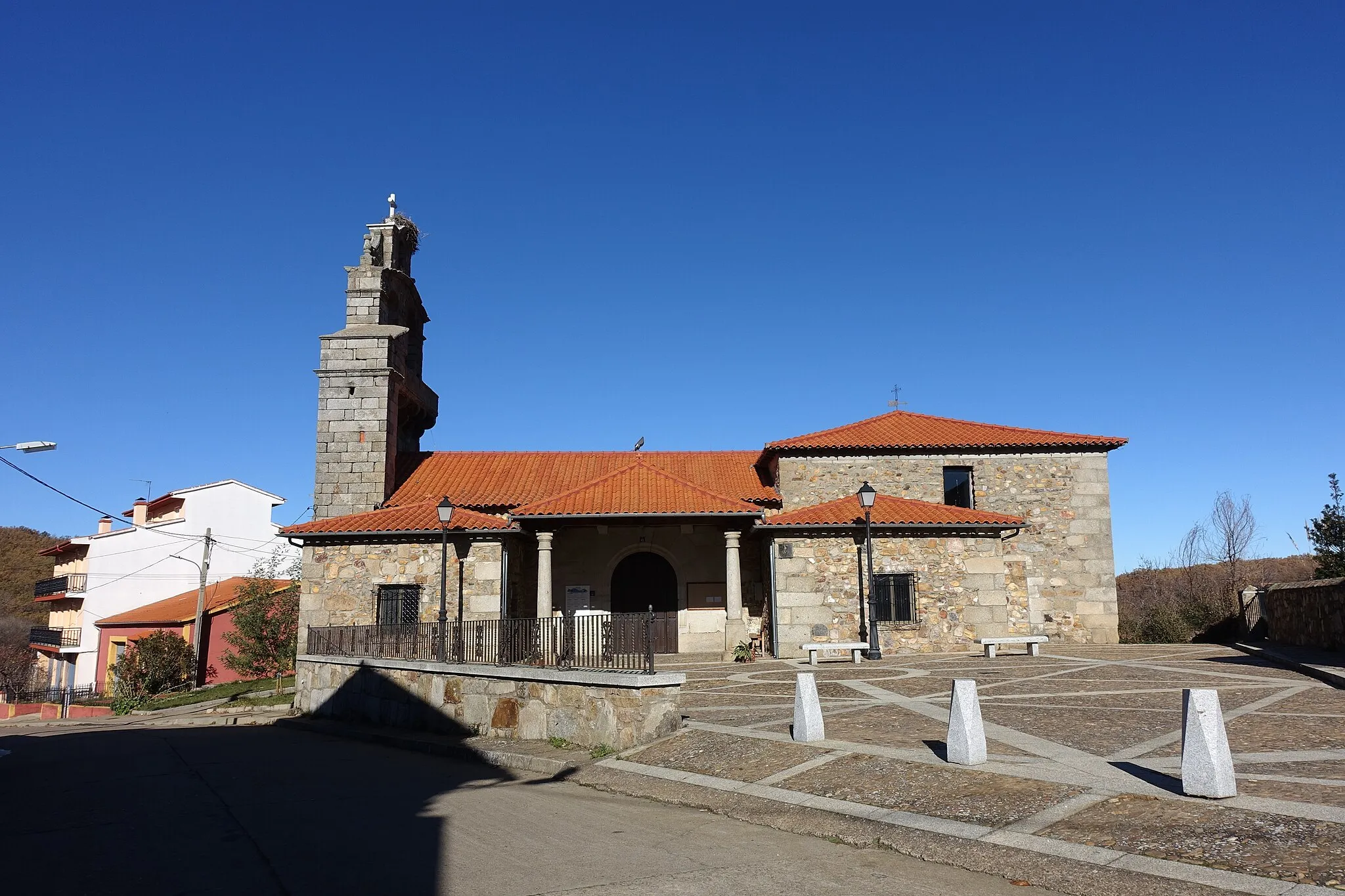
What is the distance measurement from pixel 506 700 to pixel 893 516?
11.0m

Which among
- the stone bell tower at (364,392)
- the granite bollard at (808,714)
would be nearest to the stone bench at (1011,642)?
the granite bollard at (808,714)

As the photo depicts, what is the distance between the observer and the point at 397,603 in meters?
20.0

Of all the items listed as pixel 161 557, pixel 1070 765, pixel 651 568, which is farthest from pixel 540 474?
pixel 161 557

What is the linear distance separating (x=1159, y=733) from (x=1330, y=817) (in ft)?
10.5

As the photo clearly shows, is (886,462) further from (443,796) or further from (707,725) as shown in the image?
(443,796)

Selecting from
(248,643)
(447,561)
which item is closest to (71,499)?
(248,643)

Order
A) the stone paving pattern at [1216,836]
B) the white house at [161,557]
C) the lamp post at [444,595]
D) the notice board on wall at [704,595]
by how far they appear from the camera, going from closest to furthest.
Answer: the stone paving pattern at [1216,836] < the lamp post at [444,595] < the notice board on wall at [704,595] < the white house at [161,557]

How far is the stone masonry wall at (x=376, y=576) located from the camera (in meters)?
19.8

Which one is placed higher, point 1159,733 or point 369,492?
point 369,492

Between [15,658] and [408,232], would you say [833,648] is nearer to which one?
[408,232]

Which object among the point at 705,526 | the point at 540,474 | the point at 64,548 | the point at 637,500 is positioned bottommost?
the point at 705,526

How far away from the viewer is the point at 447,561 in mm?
20016

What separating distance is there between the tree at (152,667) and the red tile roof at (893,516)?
849 inches

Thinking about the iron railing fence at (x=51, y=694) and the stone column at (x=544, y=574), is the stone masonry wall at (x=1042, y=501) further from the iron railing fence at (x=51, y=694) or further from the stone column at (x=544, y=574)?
the iron railing fence at (x=51, y=694)
